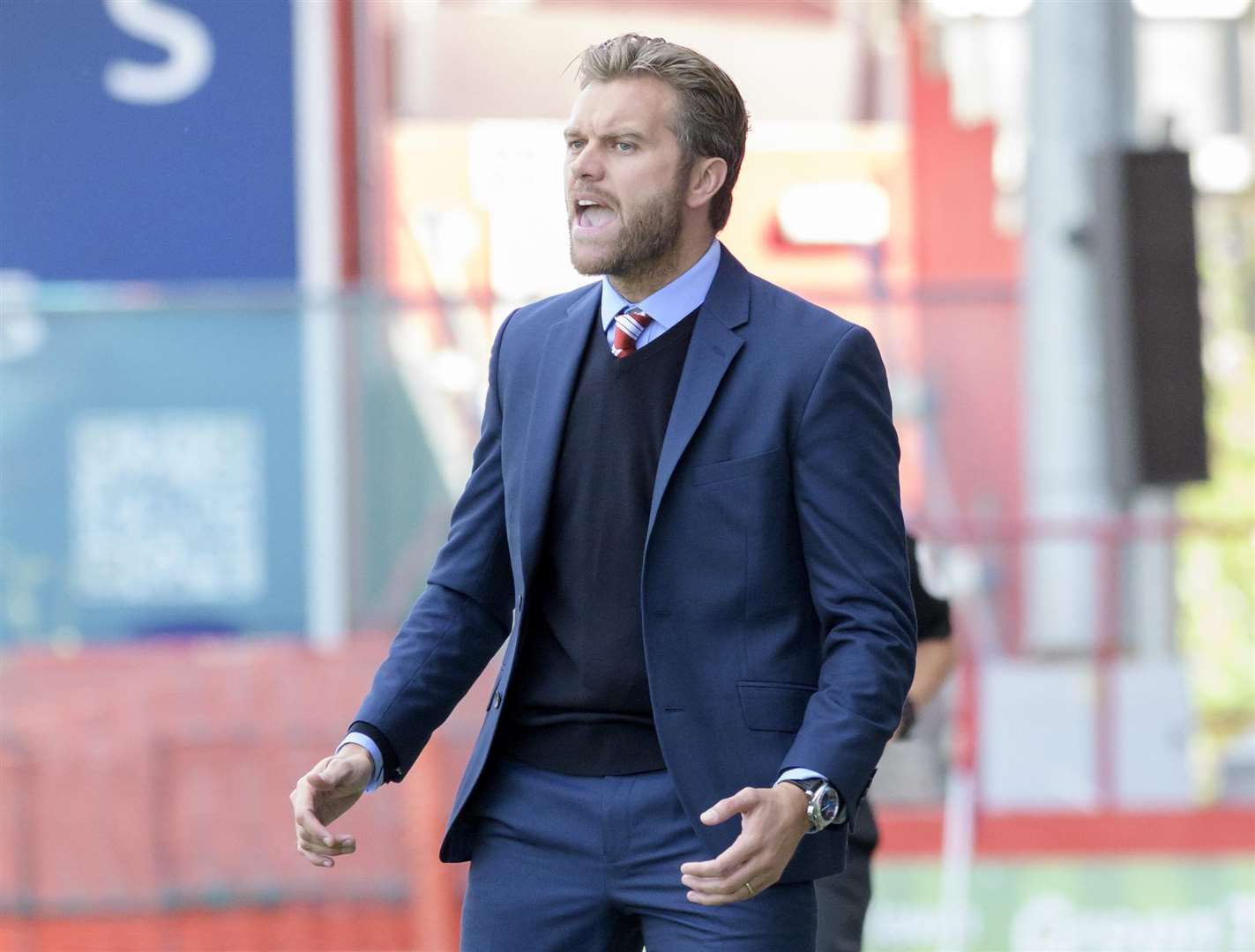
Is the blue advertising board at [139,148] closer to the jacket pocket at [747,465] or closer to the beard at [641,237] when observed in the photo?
the beard at [641,237]

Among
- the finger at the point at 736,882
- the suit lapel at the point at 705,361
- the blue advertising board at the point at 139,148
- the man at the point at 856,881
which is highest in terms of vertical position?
the blue advertising board at the point at 139,148

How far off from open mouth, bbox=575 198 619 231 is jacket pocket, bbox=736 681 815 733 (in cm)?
70

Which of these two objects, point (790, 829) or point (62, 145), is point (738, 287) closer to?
point (790, 829)

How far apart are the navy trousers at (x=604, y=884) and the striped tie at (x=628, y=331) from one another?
626 mm

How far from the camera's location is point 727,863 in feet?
8.93

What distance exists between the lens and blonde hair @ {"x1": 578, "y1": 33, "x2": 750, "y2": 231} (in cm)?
309

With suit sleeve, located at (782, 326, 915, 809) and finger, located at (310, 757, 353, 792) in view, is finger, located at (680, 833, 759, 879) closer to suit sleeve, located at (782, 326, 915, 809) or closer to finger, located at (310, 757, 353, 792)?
suit sleeve, located at (782, 326, 915, 809)

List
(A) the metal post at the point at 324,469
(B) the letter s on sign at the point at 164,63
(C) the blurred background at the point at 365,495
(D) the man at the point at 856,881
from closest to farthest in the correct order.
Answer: (D) the man at the point at 856,881 < (C) the blurred background at the point at 365,495 < (A) the metal post at the point at 324,469 < (B) the letter s on sign at the point at 164,63

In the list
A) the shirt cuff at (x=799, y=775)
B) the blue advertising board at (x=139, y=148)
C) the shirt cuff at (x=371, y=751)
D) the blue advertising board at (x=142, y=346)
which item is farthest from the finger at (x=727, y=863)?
the blue advertising board at (x=139, y=148)

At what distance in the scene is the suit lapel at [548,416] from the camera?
3.10m

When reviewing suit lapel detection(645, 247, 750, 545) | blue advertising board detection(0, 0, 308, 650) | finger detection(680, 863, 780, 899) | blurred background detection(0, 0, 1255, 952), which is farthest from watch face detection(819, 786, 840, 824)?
blue advertising board detection(0, 0, 308, 650)

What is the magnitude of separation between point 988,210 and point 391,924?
7043 mm

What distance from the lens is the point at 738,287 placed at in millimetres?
3180

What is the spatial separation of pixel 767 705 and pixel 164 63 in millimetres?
7994
